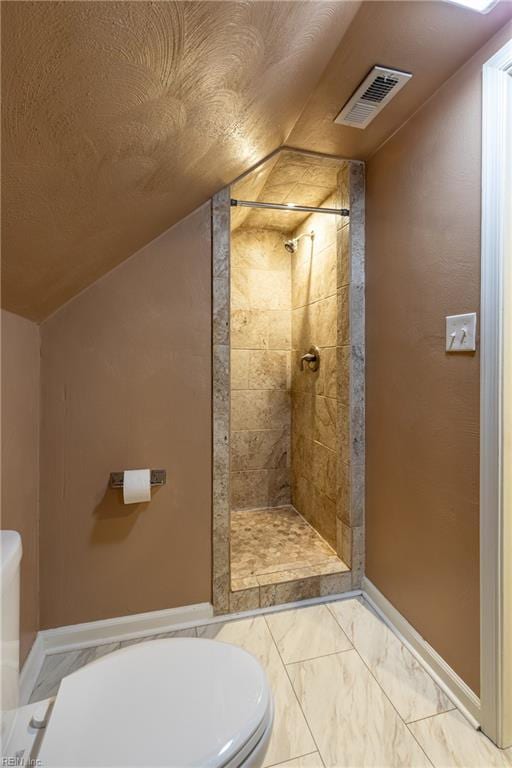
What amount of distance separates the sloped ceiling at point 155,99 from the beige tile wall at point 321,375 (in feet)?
2.21

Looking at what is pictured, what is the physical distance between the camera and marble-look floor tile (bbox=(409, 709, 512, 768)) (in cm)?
108

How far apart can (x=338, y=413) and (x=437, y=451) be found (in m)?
0.66

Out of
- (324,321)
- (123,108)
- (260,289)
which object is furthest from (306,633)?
(260,289)

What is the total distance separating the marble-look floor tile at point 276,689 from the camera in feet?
3.69

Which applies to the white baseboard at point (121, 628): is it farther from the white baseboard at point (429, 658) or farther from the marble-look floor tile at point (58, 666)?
the white baseboard at point (429, 658)

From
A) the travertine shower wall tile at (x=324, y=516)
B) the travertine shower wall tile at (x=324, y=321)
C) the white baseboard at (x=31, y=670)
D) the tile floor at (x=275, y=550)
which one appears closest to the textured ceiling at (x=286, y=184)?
the travertine shower wall tile at (x=324, y=321)

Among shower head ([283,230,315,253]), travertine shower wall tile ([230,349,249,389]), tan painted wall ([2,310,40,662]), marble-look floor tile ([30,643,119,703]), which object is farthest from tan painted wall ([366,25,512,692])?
tan painted wall ([2,310,40,662])

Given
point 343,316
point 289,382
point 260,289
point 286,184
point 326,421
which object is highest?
point 286,184

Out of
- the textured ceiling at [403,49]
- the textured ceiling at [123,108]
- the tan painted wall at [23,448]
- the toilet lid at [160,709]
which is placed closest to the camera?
the textured ceiling at [123,108]

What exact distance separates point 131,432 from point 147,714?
3.29 ft

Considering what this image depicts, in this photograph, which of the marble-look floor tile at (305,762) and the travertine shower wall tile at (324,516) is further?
the travertine shower wall tile at (324,516)

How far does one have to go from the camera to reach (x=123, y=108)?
0.73 meters

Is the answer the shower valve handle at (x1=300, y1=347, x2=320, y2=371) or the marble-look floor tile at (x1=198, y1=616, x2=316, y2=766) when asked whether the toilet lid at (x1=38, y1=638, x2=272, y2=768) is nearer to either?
the marble-look floor tile at (x1=198, y1=616, x2=316, y2=766)

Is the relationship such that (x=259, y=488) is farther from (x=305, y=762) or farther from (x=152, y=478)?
(x=305, y=762)
